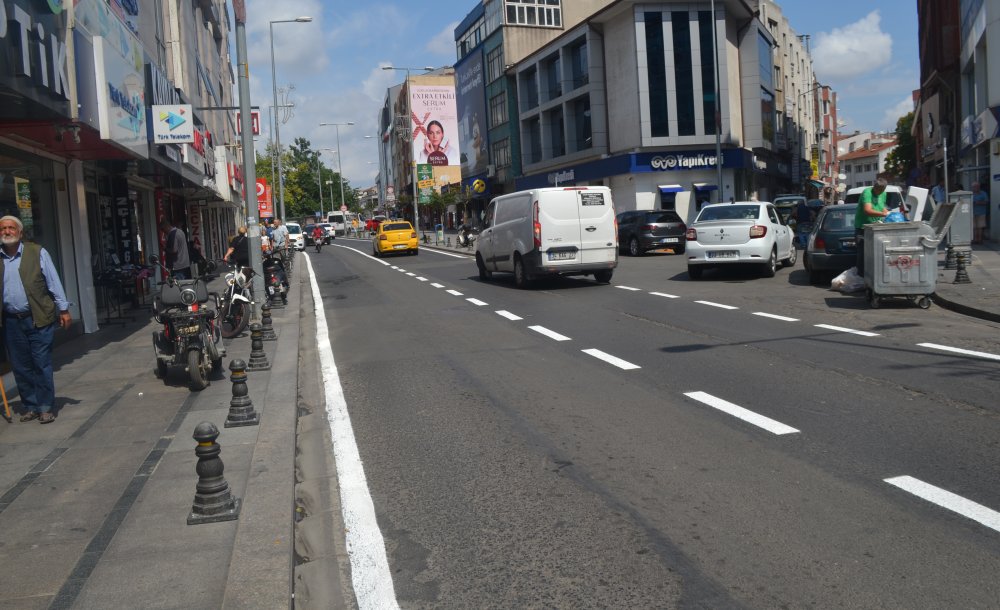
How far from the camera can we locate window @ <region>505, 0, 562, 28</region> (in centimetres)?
6359

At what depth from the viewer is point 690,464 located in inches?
207

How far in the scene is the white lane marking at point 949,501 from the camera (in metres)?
4.11

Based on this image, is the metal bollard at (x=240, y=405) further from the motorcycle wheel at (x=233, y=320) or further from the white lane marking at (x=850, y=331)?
the white lane marking at (x=850, y=331)

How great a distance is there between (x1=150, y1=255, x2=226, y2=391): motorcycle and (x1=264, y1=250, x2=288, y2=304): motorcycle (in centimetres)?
782

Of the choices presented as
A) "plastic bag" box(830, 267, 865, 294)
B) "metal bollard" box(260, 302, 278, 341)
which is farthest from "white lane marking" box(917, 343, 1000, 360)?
"metal bollard" box(260, 302, 278, 341)

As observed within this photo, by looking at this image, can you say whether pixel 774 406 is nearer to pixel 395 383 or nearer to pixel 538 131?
pixel 395 383

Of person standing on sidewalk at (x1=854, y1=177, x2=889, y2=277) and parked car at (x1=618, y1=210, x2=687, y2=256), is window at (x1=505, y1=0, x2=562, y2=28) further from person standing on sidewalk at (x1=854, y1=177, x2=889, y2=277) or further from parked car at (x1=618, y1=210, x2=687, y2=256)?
person standing on sidewalk at (x1=854, y1=177, x2=889, y2=277)

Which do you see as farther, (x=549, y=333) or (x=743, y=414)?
(x=549, y=333)

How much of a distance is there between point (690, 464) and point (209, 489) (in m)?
2.80

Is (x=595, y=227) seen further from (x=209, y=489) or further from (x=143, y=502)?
(x=209, y=489)

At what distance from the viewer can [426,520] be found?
457cm

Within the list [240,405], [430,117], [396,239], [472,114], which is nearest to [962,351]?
[240,405]

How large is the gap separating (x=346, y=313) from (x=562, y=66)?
1600 inches

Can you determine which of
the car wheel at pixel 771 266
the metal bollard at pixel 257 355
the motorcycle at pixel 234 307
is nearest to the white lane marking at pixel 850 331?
the metal bollard at pixel 257 355
